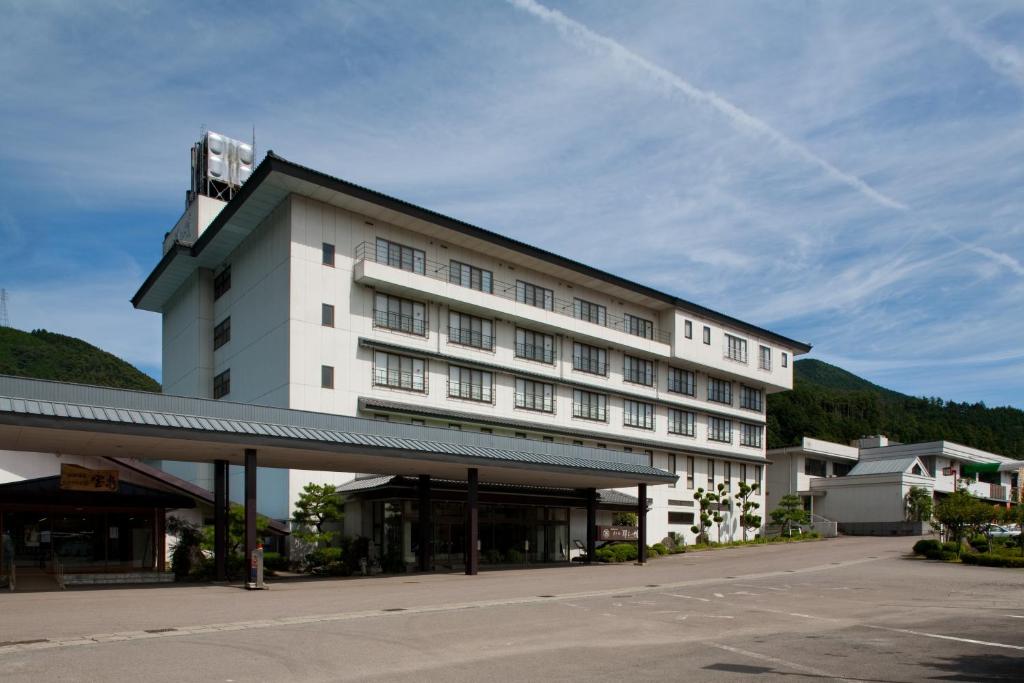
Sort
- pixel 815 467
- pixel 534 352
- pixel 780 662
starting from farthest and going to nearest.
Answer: pixel 815 467
pixel 534 352
pixel 780 662

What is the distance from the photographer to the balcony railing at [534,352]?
47.5 m

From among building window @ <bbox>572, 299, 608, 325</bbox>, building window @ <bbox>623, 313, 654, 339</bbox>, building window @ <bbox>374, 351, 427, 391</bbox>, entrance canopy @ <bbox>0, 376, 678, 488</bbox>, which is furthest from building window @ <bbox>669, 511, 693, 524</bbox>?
building window @ <bbox>374, 351, 427, 391</bbox>

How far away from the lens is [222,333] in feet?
147

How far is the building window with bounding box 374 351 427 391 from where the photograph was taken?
4041 cm

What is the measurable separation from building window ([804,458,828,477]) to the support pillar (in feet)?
173

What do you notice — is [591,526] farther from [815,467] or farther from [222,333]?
[815,467]

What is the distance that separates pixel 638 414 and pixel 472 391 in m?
14.5

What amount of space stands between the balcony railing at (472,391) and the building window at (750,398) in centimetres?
2552

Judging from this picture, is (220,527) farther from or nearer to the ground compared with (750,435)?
nearer to the ground

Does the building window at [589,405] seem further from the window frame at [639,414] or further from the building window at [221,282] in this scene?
the building window at [221,282]

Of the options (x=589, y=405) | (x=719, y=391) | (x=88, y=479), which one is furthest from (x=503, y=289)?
(x=88, y=479)

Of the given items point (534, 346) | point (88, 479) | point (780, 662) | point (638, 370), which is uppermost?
point (534, 346)

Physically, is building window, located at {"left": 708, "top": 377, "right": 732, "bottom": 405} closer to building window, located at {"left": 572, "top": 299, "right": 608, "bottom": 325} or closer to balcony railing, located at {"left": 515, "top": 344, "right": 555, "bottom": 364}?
building window, located at {"left": 572, "top": 299, "right": 608, "bottom": 325}

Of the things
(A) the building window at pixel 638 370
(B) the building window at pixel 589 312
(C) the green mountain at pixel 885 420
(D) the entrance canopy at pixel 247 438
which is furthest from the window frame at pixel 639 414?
(C) the green mountain at pixel 885 420
